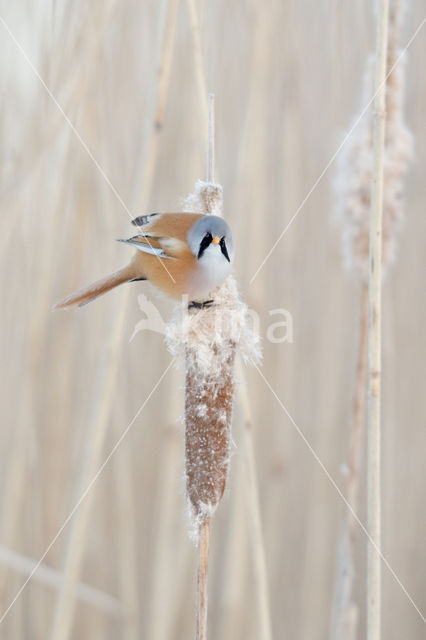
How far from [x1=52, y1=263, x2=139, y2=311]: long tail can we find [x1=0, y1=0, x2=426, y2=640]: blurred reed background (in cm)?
17

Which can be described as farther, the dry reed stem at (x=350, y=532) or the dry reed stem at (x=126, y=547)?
the dry reed stem at (x=126, y=547)

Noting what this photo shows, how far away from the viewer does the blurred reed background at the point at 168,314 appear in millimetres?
1098

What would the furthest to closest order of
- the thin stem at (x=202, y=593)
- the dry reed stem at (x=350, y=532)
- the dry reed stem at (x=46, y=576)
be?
the dry reed stem at (x=46, y=576) → the dry reed stem at (x=350, y=532) → the thin stem at (x=202, y=593)

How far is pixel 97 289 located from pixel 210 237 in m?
0.19

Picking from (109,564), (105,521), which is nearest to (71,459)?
(105,521)

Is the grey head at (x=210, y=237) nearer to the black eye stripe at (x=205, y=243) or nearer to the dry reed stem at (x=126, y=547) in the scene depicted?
the black eye stripe at (x=205, y=243)

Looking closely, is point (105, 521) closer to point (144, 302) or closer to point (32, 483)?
point (32, 483)

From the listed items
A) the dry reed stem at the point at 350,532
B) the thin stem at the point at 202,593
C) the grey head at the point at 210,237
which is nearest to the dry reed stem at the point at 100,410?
the grey head at the point at 210,237

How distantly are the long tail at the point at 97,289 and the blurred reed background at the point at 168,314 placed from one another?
0.17 m

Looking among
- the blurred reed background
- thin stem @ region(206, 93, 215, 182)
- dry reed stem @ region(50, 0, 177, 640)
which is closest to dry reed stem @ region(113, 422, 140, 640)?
the blurred reed background

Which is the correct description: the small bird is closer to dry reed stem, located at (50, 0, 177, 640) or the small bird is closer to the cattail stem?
dry reed stem, located at (50, 0, 177, 640)

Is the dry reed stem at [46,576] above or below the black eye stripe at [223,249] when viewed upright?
below

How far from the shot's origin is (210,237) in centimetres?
73

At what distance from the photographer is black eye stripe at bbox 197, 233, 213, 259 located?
0.73 m
